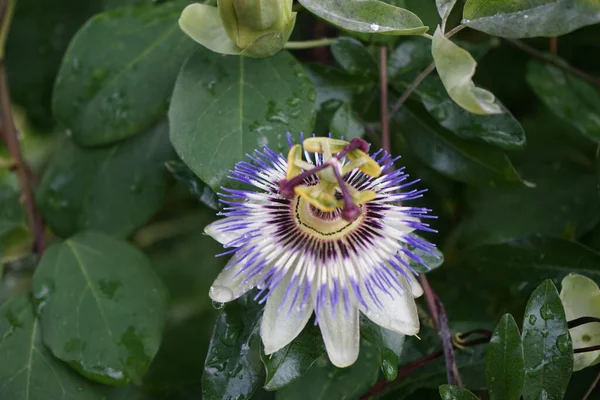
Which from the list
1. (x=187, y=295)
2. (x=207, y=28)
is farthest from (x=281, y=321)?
(x=187, y=295)

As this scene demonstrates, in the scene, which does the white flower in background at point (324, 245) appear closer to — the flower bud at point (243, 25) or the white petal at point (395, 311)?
the white petal at point (395, 311)

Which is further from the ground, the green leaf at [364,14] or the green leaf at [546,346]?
the green leaf at [364,14]

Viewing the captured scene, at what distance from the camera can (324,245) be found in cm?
111

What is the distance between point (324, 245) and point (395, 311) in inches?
6.7

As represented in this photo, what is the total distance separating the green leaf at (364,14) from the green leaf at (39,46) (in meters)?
1.09

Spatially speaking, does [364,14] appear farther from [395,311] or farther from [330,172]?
[395,311]

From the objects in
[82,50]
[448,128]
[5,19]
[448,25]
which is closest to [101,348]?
[82,50]

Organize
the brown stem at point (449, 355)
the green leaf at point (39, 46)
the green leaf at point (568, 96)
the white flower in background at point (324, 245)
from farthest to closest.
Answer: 1. the green leaf at point (39, 46)
2. the green leaf at point (568, 96)
3. the brown stem at point (449, 355)
4. the white flower in background at point (324, 245)

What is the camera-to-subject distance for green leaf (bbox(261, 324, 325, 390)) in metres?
1.01

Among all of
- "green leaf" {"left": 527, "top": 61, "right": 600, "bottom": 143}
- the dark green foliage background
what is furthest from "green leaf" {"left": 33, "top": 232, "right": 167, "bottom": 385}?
Result: "green leaf" {"left": 527, "top": 61, "right": 600, "bottom": 143}

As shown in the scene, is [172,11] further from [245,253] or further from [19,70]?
[19,70]

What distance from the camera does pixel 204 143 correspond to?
1.14 metres

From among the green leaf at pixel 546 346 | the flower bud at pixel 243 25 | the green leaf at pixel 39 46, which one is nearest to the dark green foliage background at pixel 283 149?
the green leaf at pixel 546 346

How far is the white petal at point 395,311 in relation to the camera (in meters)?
1.00
